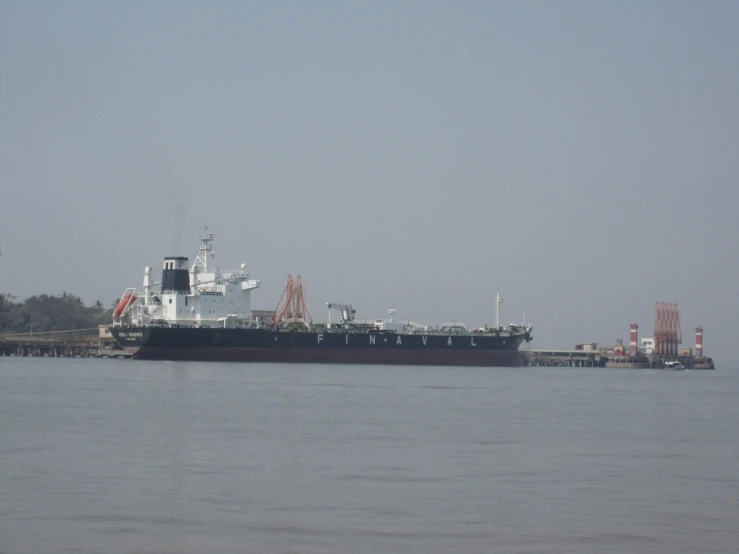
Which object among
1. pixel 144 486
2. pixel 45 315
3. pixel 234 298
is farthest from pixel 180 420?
pixel 45 315

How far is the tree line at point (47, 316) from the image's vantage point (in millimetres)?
107875

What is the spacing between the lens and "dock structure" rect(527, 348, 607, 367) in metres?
113

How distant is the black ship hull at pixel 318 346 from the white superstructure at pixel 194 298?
2.38 metres

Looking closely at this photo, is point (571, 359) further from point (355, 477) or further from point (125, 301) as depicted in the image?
point (355, 477)

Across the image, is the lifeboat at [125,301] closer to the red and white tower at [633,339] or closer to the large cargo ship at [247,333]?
the large cargo ship at [247,333]

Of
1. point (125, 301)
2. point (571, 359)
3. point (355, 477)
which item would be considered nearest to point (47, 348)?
point (125, 301)

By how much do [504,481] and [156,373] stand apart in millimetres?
34449

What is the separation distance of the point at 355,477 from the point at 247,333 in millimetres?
47682

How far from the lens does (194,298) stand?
221 feet

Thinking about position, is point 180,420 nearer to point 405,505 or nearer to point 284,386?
point 405,505

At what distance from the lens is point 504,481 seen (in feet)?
58.5

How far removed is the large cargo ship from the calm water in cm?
2910

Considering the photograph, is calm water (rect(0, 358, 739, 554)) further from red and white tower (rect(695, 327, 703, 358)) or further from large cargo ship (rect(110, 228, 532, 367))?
red and white tower (rect(695, 327, 703, 358))

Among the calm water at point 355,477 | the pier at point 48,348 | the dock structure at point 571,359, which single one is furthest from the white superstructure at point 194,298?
the dock structure at point 571,359
